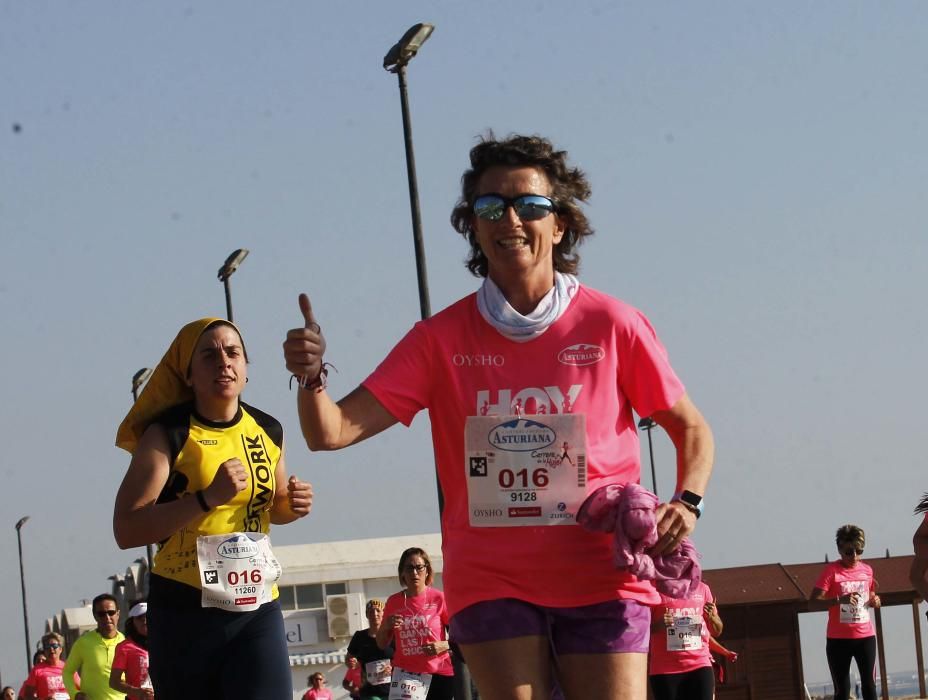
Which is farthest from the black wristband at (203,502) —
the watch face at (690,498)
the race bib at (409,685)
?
the race bib at (409,685)

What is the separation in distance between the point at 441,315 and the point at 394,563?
5313 centimetres

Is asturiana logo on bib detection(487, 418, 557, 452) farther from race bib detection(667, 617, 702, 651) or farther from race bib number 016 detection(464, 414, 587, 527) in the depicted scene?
race bib detection(667, 617, 702, 651)

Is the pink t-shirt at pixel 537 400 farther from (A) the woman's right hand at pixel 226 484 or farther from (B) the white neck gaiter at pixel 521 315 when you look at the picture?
(A) the woman's right hand at pixel 226 484

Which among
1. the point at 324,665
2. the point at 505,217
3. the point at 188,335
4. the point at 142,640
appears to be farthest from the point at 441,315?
the point at 324,665

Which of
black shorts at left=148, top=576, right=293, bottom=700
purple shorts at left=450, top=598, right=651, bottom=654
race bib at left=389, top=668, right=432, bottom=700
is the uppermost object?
purple shorts at left=450, top=598, right=651, bottom=654

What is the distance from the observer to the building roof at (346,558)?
57.2m

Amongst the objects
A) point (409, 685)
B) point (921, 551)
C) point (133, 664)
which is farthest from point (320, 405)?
point (133, 664)

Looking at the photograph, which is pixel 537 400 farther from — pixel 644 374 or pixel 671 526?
pixel 671 526

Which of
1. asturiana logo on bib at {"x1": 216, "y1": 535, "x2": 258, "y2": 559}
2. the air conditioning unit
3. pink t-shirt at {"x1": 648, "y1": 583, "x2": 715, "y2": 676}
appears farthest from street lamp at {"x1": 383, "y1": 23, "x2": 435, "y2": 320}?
the air conditioning unit

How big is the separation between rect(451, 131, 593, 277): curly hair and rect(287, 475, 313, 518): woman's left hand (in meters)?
2.12

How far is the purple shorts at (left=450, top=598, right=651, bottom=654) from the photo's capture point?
4988 mm

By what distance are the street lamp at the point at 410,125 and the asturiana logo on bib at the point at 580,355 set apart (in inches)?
491

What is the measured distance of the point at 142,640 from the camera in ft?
44.4

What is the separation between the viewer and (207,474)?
7066mm
